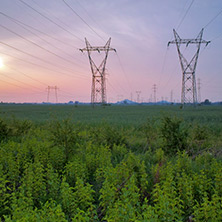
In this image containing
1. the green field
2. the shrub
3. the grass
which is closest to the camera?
the green field

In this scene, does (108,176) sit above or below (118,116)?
below

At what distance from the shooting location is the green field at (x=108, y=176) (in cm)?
393

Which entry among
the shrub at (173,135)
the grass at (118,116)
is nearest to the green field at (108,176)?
the shrub at (173,135)

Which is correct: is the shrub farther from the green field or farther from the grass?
the grass

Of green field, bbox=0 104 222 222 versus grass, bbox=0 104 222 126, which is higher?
grass, bbox=0 104 222 126

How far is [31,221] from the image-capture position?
3518mm

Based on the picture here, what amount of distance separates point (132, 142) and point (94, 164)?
506 centimetres

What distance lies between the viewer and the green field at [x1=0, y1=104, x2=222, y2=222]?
3.93 meters

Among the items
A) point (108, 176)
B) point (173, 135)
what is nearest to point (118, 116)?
point (173, 135)

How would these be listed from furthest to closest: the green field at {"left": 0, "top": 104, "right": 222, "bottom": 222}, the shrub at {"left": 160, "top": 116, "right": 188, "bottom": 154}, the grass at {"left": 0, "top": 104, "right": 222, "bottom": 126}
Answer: the grass at {"left": 0, "top": 104, "right": 222, "bottom": 126} → the shrub at {"left": 160, "top": 116, "right": 188, "bottom": 154} → the green field at {"left": 0, "top": 104, "right": 222, "bottom": 222}

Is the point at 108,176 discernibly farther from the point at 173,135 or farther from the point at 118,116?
the point at 118,116

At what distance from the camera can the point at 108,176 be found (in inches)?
219

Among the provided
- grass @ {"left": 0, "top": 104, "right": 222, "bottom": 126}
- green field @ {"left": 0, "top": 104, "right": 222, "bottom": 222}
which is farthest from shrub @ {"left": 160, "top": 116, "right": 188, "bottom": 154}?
grass @ {"left": 0, "top": 104, "right": 222, "bottom": 126}

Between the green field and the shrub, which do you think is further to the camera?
the shrub
